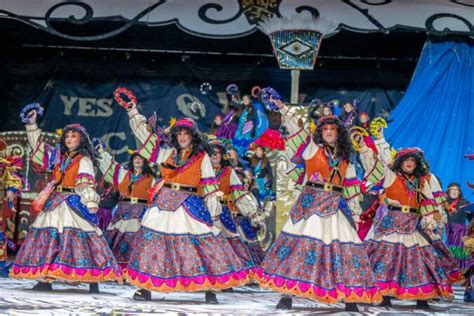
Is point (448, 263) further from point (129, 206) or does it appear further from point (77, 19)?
point (77, 19)

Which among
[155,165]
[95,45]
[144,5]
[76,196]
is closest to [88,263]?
[76,196]

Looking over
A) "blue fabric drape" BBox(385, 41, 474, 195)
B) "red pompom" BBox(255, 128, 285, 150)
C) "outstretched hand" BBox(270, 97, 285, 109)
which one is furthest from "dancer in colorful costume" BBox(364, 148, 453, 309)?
"red pompom" BBox(255, 128, 285, 150)

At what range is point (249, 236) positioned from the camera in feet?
32.0

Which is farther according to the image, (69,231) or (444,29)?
(444,29)

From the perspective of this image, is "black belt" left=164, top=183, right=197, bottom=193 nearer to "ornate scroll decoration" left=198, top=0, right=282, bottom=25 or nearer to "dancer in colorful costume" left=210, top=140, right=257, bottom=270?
"dancer in colorful costume" left=210, top=140, right=257, bottom=270

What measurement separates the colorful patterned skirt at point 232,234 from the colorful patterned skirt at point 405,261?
1519 mm

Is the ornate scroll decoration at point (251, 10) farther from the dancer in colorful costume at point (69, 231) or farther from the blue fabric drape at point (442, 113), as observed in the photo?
the dancer in colorful costume at point (69, 231)

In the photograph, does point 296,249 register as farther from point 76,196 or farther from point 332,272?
point 76,196

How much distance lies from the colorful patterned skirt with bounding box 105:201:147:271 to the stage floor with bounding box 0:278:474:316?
69 cm

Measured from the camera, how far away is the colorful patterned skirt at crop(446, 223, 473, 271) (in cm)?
1095

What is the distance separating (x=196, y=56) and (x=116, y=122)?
1.50 m

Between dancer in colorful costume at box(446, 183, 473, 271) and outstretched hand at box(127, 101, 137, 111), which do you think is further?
dancer in colorful costume at box(446, 183, 473, 271)

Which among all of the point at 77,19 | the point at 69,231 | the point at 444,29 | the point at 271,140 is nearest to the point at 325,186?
the point at 69,231

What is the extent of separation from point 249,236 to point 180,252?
8.70ft
